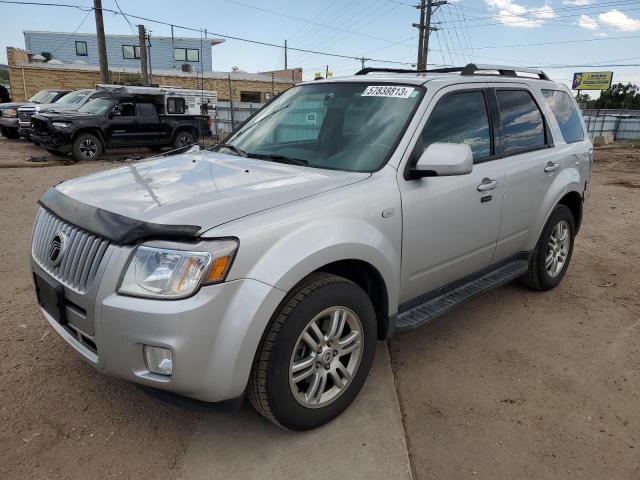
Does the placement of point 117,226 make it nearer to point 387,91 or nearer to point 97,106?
point 387,91

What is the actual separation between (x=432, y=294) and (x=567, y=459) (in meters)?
1.19

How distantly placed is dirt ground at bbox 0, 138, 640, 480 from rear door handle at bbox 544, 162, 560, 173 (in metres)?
1.16

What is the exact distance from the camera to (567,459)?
2.51m

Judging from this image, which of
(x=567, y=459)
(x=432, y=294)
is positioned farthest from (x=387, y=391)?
(x=567, y=459)

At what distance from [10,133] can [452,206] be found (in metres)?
19.3

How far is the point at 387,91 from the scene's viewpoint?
10.7 ft

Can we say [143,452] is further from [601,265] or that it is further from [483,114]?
[601,265]

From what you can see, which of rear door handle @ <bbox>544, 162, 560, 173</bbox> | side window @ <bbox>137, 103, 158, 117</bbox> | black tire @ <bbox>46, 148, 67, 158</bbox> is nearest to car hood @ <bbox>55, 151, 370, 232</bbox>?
rear door handle @ <bbox>544, 162, 560, 173</bbox>

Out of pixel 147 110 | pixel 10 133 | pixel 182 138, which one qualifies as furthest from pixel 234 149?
pixel 10 133

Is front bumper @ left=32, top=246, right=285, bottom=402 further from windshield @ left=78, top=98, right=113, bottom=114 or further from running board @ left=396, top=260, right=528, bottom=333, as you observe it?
windshield @ left=78, top=98, right=113, bottom=114

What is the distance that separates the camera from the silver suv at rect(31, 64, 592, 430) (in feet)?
6.97

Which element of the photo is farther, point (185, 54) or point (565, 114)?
point (185, 54)

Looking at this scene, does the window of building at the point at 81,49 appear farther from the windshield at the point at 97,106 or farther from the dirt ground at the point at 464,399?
the dirt ground at the point at 464,399

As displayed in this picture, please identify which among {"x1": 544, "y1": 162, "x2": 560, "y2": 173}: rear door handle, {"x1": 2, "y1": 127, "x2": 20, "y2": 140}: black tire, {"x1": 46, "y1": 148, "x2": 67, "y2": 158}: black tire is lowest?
{"x1": 46, "y1": 148, "x2": 67, "y2": 158}: black tire
